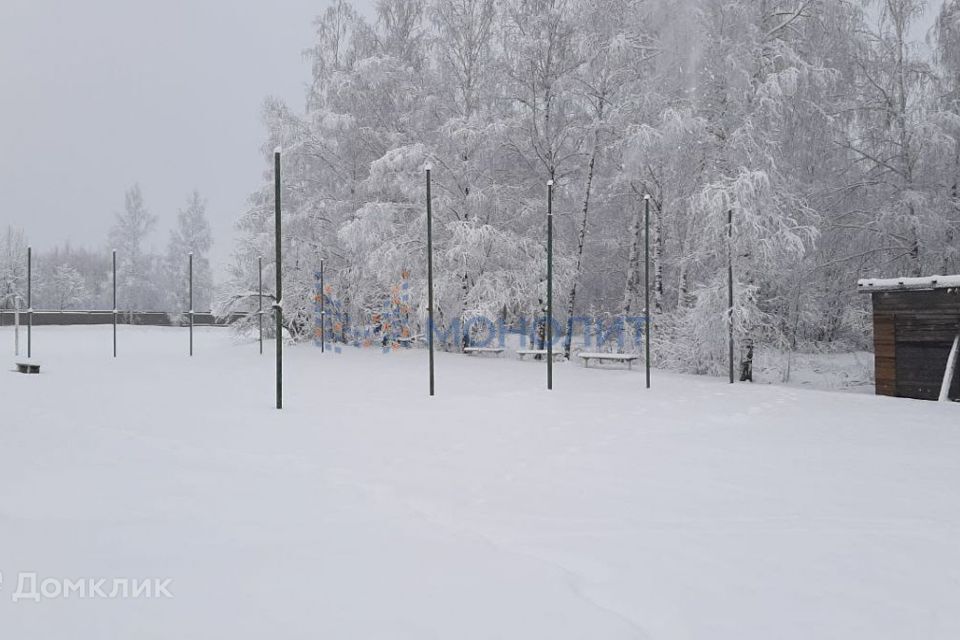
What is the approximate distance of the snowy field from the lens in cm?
284

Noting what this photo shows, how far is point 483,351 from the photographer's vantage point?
1925 cm

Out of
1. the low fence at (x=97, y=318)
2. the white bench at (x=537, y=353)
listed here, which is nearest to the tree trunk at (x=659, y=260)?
the white bench at (x=537, y=353)

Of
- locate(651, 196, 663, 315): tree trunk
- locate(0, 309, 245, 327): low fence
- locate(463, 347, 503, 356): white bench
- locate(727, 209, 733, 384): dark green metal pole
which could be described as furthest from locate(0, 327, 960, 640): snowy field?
locate(0, 309, 245, 327): low fence

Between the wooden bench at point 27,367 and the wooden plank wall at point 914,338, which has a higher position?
the wooden plank wall at point 914,338

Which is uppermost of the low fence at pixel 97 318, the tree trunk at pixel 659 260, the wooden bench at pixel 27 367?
the tree trunk at pixel 659 260

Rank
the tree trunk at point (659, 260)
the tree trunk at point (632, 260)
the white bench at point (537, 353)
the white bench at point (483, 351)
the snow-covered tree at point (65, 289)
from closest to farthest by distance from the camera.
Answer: the tree trunk at point (659, 260) → the white bench at point (537, 353) → the tree trunk at point (632, 260) → the white bench at point (483, 351) → the snow-covered tree at point (65, 289)

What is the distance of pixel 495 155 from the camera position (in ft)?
63.3

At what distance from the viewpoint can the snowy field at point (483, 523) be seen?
284 cm

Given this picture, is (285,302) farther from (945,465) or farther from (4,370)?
(945,465)

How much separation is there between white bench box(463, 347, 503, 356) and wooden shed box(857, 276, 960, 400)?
999 cm

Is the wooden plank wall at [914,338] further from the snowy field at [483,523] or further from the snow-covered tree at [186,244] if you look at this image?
the snow-covered tree at [186,244]

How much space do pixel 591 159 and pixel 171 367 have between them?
41.1 feet

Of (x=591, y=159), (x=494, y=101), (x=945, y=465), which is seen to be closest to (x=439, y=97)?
(x=494, y=101)

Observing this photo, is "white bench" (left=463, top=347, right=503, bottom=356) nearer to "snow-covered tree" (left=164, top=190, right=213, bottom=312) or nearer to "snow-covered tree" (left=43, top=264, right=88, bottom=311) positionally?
"snow-covered tree" (left=164, top=190, right=213, bottom=312)
